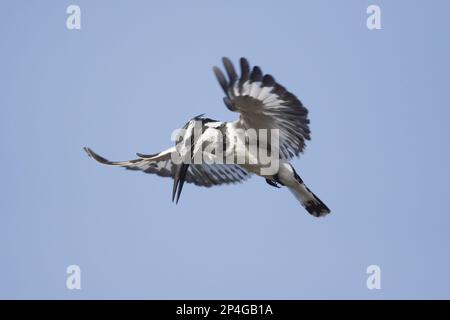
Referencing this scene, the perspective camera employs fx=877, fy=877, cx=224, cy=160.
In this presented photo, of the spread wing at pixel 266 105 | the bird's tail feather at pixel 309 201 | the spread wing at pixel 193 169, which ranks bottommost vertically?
the bird's tail feather at pixel 309 201

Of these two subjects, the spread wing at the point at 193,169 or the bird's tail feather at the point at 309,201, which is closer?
the bird's tail feather at the point at 309,201

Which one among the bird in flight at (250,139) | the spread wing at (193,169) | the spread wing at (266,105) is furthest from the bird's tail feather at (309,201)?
the spread wing at (193,169)

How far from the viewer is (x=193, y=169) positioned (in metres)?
15.1

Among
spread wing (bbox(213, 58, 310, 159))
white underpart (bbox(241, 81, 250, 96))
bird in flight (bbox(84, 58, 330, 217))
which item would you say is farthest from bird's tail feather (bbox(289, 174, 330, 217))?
white underpart (bbox(241, 81, 250, 96))

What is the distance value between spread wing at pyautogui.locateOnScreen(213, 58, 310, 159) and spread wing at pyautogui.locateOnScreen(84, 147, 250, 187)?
1636 millimetres

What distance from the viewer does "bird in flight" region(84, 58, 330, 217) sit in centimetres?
1207

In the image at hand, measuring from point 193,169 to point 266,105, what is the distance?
9.59 ft

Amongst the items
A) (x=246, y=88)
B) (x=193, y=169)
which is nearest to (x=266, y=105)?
(x=246, y=88)

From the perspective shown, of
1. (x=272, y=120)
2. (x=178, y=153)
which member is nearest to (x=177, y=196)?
(x=178, y=153)

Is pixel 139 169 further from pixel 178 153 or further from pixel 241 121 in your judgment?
pixel 241 121

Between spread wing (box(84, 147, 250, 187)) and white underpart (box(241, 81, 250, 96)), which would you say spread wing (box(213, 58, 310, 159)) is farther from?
spread wing (box(84, 147, 250, 187))

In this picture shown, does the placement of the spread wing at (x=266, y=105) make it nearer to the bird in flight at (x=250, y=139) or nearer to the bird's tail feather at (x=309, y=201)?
the bird in flight at (x=250, y=139)

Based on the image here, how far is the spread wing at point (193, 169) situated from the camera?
582 inches

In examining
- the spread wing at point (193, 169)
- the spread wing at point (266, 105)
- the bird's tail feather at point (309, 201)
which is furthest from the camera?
the spread wing at point (193, 169)
